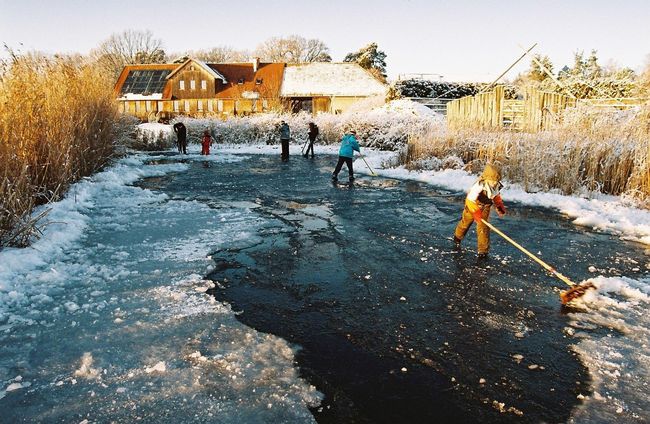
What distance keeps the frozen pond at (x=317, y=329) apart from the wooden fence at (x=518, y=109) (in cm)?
797

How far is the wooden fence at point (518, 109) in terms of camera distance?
14.7 metres

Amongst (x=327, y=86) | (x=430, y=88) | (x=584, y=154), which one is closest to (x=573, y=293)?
(x=584, y=154)

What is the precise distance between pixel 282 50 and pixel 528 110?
65.8 metres

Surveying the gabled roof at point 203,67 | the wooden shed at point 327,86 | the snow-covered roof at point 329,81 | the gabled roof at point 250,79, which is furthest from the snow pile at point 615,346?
the gabled roof at point 203,67

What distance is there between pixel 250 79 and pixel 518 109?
1561 inches

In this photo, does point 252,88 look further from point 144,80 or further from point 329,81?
point 144,80

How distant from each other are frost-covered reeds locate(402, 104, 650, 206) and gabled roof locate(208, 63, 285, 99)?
38355 mm

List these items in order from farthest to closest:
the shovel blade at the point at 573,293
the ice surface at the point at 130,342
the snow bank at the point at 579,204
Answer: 1. the snow bank at the point at 579,204
2. the shovel blade at the point at 573,293
3. the ice surface at the point at 130,342

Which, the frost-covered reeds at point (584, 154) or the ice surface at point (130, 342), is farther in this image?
the frost-covered reeds at point (584, 154)

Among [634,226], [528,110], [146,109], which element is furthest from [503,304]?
[146,109]

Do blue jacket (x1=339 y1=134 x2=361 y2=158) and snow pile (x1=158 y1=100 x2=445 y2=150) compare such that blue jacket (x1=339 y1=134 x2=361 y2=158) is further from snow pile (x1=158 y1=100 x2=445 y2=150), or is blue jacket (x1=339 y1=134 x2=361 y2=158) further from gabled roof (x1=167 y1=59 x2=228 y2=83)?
gabled roof (x1=167 y1=59 x2=228 y2=83)

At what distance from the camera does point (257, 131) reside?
31.5m

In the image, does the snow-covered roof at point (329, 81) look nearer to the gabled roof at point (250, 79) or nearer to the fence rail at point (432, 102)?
the gabled roof at point (250, 79)

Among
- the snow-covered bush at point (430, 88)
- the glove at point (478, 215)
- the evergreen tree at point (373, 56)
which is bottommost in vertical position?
the glove at point (478, 215)
